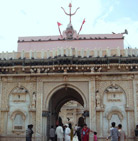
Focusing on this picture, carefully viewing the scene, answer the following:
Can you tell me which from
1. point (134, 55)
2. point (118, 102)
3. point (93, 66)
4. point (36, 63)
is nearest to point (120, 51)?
point (134, 55)

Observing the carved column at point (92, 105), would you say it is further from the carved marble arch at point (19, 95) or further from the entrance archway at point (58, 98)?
the carved marble arch at point (19, 95)

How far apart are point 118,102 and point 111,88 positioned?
0.91m

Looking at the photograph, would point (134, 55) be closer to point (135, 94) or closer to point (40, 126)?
point (135, 94)

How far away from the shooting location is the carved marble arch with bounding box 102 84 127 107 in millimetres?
14977

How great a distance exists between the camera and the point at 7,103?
15.5 meters

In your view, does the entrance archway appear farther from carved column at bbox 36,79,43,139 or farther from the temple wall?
carved column at bbox 36,79,43,139

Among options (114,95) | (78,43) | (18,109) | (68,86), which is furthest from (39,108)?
(78,43)

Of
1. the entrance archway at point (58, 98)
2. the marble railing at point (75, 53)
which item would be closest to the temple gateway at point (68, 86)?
the marble railing at point (75, 53)

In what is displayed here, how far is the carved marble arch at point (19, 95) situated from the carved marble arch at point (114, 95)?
183 inches

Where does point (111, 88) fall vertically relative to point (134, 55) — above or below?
below

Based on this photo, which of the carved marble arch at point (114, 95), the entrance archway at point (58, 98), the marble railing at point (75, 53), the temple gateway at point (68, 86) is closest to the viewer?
the temple gateway at point (68, 86)

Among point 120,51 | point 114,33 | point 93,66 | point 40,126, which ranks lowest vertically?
point 40,126

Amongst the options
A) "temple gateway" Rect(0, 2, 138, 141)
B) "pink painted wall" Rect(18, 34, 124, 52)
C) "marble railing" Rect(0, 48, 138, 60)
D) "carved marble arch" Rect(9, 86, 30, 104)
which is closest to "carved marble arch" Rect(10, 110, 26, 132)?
"temple gateway" Rect(0, 2, 138, 141)

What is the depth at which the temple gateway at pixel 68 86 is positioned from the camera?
14.8 m
